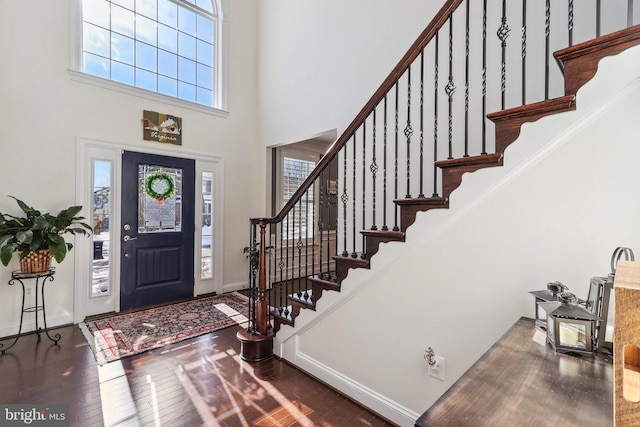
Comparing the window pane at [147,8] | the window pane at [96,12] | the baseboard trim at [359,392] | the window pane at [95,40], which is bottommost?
the baseboard trim at [359,392]

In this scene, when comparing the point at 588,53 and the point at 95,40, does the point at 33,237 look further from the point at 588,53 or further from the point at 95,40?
the point at 588,53

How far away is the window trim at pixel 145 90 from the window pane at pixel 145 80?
0.16 metres

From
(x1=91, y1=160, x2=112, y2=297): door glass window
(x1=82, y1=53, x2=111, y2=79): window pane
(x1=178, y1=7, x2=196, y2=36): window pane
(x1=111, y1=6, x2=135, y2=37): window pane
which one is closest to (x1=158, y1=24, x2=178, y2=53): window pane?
(x1=178, y1=7, x2=196, y2=36): window pane

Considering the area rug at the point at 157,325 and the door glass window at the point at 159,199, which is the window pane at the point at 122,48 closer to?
the door glass window at the point at 159,199

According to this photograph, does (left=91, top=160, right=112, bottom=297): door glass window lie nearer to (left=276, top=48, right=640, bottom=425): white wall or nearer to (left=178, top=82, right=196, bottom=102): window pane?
(left=178, top=82, right=196, bottom=102): window pane

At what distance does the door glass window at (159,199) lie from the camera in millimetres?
3816

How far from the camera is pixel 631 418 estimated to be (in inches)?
15.9

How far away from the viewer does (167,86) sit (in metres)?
4.11

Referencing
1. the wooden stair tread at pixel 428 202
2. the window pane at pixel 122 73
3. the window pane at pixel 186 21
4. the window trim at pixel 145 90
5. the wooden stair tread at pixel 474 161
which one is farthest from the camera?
the window pane at pixel 186 21

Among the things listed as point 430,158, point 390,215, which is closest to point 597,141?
point 430,158

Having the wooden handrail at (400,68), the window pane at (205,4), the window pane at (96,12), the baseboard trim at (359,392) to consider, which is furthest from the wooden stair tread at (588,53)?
the window pane at (205,4)

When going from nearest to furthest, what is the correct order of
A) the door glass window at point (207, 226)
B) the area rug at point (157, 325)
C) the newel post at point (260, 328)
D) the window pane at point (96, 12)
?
the newel post at point (260, 328) → the area rug at point (157, 325) → the window pane at point (96, 12) → the door glass window at point (207, 226)

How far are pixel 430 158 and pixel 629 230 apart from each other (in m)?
1.71

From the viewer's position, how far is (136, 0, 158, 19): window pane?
3844mm
